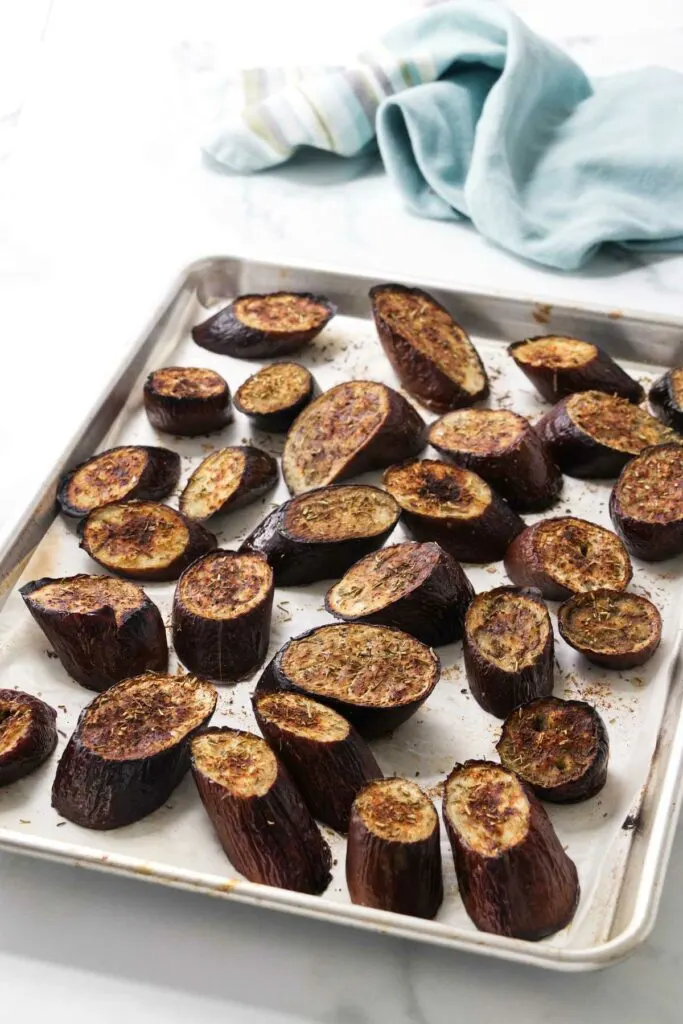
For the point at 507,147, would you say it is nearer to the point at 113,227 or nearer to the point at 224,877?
the point at 113,227

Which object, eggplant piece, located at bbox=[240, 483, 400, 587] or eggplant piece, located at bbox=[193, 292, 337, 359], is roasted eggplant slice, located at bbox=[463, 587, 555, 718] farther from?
eggplant piece, located at bbox=[193, 292, 337, 359]

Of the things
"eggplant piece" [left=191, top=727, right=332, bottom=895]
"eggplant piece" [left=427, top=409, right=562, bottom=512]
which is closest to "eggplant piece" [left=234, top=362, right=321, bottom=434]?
"eggplant piece" [left=427, top=409, right=562, bottom=512]

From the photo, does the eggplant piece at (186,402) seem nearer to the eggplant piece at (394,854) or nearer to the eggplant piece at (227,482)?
the eggplant piece at (227,482)

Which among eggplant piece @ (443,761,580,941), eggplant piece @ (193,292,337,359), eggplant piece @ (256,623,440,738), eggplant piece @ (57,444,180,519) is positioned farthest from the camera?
eggplant piece @ (193,292,337,359)

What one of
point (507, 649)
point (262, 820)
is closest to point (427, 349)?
point (507, 649)

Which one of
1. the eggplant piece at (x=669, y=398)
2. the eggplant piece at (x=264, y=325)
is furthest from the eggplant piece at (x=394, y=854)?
the eggplant piece at (x=264, y=325)

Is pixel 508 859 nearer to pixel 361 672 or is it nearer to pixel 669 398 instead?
pixel 361 672

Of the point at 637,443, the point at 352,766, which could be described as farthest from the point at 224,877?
the point at 637,443
